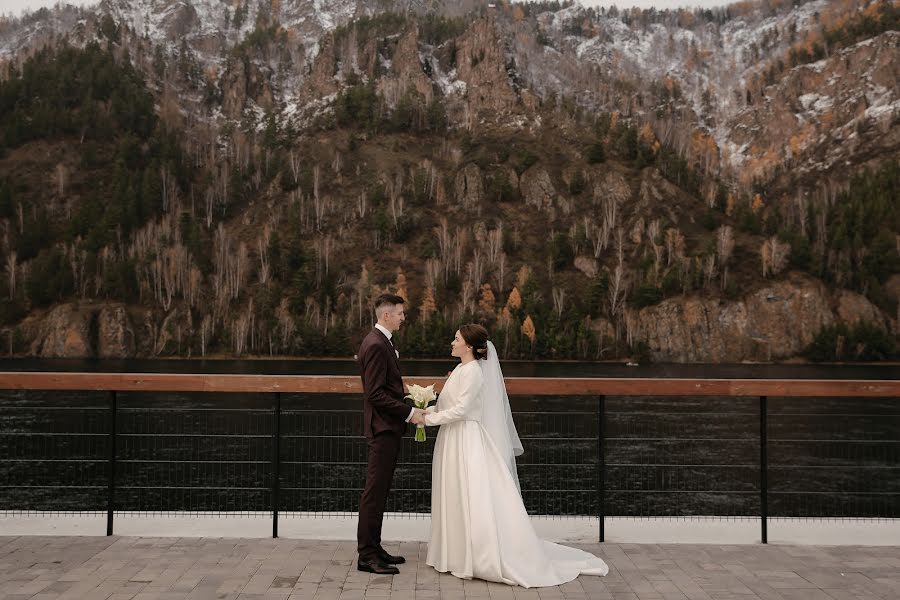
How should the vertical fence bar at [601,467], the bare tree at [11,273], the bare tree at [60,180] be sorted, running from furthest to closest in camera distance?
the bare tree at [60,180]
the bare tree at [11,273]
the vertical fence bar at [601,467]

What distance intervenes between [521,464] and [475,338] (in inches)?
471

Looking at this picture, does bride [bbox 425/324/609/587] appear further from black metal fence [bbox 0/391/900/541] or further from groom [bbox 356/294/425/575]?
black metal fence [bbox 0/391/900/541]

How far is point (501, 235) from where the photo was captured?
103m

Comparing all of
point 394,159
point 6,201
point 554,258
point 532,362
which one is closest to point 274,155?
point 394,159

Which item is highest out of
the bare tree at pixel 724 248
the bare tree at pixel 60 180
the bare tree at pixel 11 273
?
the bare tree at pixel 60 180

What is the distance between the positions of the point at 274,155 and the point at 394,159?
1856 centimetres

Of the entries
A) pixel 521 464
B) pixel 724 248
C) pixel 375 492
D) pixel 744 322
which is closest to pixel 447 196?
pixel 724 248

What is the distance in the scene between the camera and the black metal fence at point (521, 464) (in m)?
15.6

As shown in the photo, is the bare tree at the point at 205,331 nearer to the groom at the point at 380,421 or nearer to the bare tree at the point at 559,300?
the bare tree at the point at 559,300

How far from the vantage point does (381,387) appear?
5.04 meters

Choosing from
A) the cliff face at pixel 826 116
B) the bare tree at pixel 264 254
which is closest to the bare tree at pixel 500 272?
the bare tree at pixel 264 254

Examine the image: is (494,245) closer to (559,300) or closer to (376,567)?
(559,300)

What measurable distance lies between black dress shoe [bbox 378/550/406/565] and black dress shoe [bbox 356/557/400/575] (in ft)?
0.10

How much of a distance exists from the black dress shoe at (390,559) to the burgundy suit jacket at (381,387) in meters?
0.75
